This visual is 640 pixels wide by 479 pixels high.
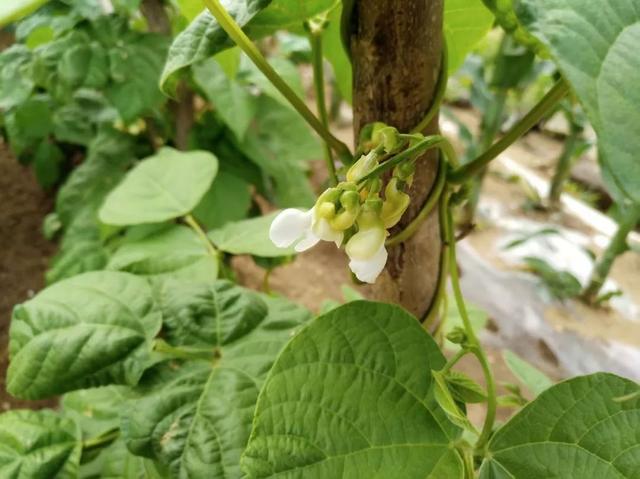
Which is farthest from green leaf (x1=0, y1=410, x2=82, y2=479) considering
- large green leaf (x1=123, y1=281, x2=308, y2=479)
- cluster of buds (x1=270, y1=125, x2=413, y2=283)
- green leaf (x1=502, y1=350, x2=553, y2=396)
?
green leaf (x1=502, y1=350, x2=553, y2=396)

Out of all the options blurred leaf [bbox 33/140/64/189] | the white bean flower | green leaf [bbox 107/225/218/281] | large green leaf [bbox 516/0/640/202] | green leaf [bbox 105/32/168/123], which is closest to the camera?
large green leaf [bbox 516/0/640/202]

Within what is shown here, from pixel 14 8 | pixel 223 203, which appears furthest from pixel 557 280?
pixel 14 8

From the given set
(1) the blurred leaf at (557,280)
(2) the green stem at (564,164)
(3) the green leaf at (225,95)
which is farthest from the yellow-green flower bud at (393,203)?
(2) the green stem at (564,164)

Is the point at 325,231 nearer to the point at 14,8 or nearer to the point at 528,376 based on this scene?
the point at 14,8

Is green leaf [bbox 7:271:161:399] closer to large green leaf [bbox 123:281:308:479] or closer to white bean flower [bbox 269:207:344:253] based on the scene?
large green leaf [bbox 123:281:308:479]

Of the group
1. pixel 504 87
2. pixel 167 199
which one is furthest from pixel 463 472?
pixel 504 87

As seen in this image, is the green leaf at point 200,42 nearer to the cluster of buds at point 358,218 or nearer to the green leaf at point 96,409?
the cluster of buds at point 358,218

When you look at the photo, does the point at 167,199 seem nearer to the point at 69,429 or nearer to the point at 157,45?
the point at 69,429

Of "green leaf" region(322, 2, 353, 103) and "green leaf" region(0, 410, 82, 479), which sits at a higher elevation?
"green leaf" region(322, 2, 353, 103)
